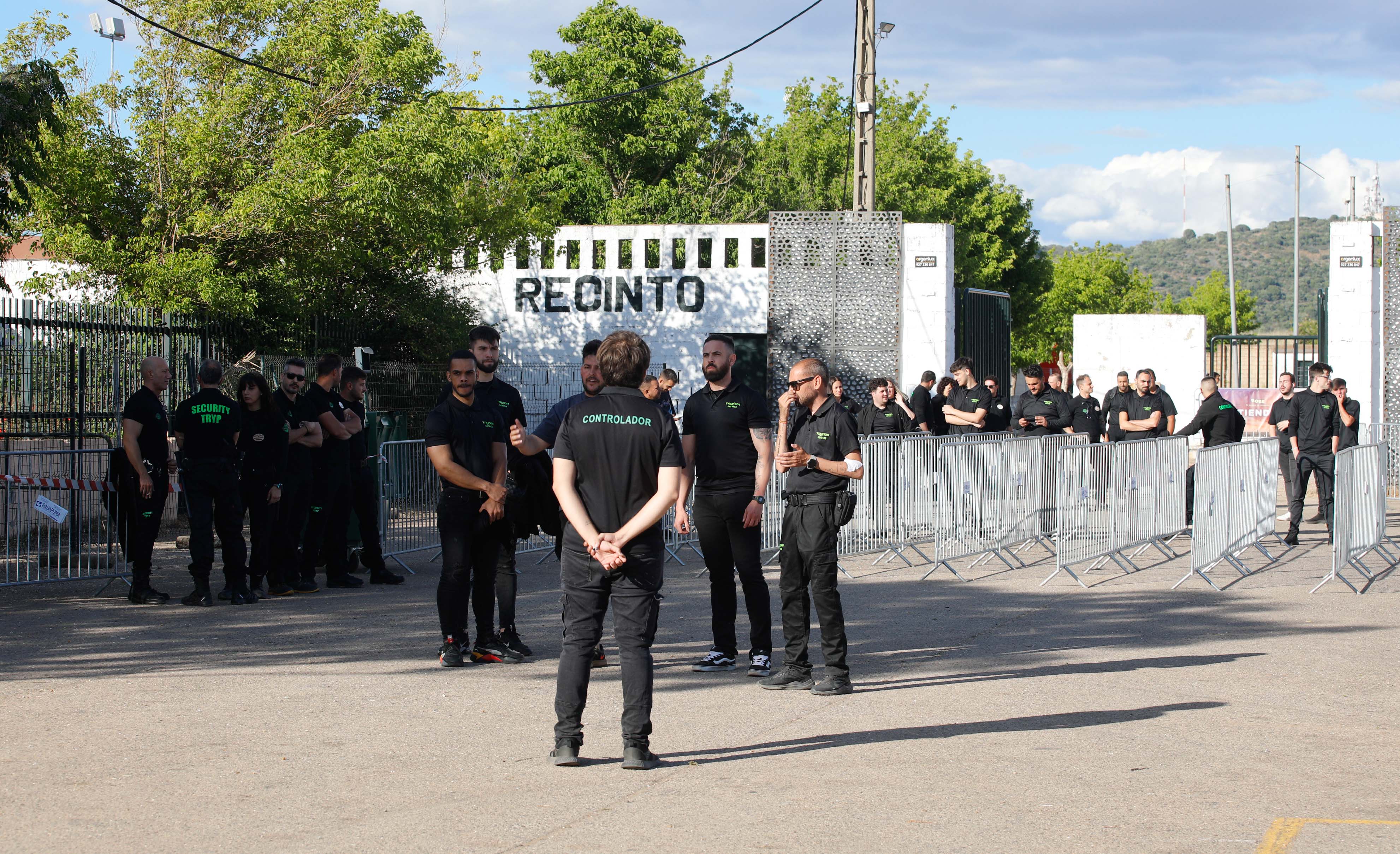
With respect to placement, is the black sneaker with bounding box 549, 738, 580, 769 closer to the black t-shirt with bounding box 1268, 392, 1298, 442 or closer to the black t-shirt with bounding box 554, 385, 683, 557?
the black t-shirt with bounding box 554, 385, 683, 557

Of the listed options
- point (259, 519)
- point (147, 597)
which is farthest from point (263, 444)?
point (147, 597)

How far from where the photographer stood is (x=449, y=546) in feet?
26.2

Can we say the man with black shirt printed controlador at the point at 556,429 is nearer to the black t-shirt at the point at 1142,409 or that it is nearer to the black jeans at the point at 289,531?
the black jeans at the point at 289,531

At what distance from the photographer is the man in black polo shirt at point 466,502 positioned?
794 centimetres

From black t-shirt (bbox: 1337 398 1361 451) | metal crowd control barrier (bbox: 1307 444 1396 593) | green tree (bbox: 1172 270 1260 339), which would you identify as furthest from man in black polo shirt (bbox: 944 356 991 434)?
green tree (bbox: 1172 270 1260 339)

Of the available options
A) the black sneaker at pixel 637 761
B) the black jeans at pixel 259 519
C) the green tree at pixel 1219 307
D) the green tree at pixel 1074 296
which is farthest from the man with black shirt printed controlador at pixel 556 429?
the green tree at pixel 1219 307

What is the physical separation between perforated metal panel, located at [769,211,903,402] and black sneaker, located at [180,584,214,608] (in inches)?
556

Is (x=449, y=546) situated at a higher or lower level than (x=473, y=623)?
higher

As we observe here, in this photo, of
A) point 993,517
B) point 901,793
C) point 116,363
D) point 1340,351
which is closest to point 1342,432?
point 993,517

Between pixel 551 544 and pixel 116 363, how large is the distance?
17.0 feet

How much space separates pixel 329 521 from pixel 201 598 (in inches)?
55.2

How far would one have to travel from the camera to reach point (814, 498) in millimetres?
7543

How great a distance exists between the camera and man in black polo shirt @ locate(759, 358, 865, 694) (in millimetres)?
7434

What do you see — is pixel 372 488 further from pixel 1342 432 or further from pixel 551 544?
pixel 1342 432
